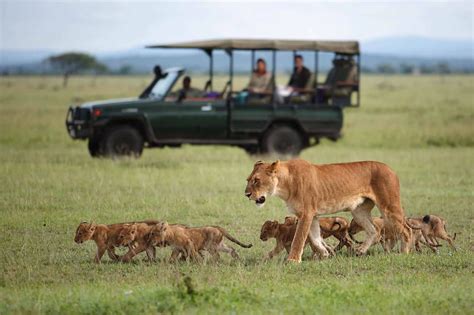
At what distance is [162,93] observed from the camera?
22.0 meters

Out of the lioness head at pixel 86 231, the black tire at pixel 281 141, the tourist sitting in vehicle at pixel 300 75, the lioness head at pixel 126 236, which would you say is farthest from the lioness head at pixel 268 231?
the tourist sitting in vehicle at pixel 300 75

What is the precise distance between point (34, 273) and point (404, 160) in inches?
551

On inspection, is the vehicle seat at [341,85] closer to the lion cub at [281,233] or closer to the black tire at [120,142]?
the black tire at [120,142]

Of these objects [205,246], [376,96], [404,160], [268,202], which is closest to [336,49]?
[404,160]

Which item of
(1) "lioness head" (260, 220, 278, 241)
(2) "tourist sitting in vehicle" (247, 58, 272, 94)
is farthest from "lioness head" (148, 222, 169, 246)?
(2) "tourist sitting in vehicle" (247, 58, 272, 94)

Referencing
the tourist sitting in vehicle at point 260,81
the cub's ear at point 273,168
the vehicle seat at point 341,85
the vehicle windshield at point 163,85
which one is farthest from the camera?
the vehicle seat at point 341,85

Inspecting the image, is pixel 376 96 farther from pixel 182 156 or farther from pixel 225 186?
pixel 225 186

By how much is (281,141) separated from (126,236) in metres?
12.0

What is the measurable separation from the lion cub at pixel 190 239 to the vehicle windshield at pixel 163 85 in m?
11.4

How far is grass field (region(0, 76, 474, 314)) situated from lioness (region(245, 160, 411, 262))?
1.05 ft

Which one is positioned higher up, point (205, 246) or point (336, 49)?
point (336, 49)

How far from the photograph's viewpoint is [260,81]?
2236 centimetres

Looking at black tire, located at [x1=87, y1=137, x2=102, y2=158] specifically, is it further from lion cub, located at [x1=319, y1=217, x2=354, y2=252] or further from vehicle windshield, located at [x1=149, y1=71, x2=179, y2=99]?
lion cub, located at [x1=319, y1=217, x2=354, y2=252]

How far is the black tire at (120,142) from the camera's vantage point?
71.1ft
